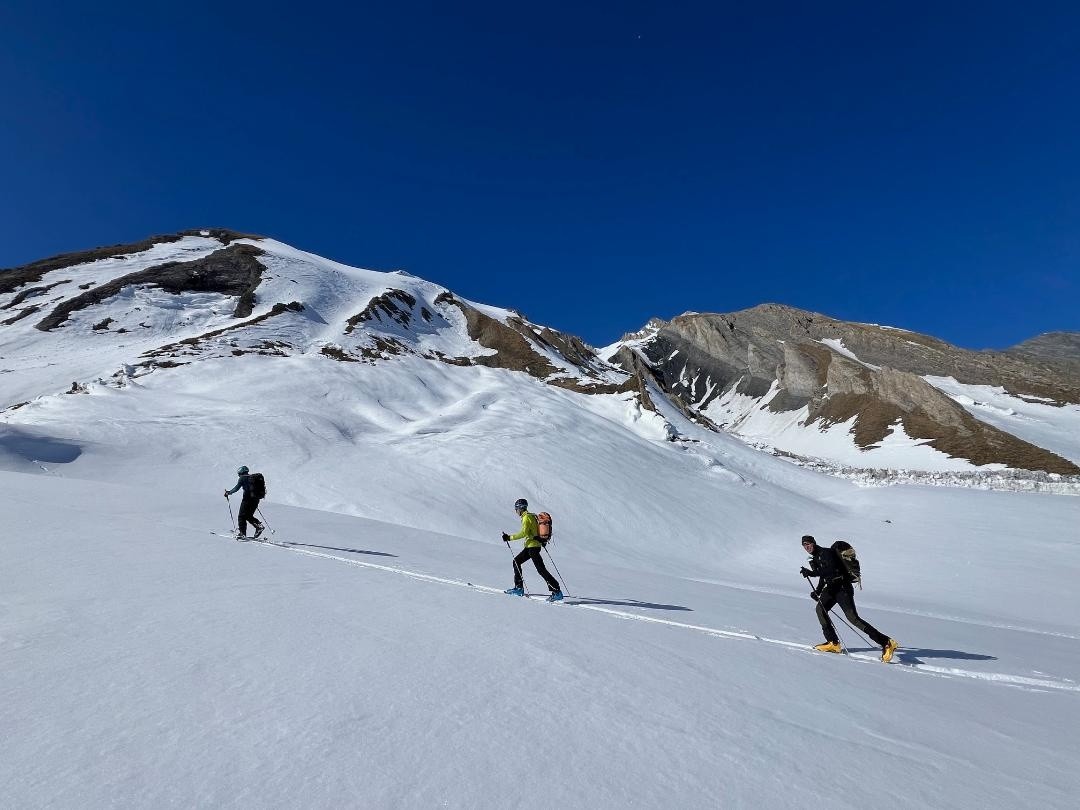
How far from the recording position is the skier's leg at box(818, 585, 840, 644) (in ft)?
27.5

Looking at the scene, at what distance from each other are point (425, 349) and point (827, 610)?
4991 cm

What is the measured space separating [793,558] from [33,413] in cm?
3704

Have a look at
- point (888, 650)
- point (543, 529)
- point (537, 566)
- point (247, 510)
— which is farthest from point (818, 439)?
point (247, 510)

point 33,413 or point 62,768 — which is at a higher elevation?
point 33,413

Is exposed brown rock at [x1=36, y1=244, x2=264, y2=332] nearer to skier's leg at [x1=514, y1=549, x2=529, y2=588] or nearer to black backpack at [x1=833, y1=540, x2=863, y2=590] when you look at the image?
skier's leg at [x1=514, y1=549, x2=529, y2=588]

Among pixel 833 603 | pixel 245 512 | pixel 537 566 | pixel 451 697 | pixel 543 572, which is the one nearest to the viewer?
pixel 451 697

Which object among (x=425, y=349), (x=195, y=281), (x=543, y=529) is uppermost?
(x=195, y=281)

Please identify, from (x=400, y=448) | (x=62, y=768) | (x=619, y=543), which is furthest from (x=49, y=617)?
(x=400, y=448)

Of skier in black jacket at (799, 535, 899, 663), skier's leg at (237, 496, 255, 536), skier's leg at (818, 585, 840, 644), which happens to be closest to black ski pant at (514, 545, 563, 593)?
skier in black jacket at (799, 535, 899, 663)

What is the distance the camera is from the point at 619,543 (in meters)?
24.4

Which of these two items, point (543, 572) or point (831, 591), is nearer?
point (831, 591)

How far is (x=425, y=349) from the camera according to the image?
5497cm

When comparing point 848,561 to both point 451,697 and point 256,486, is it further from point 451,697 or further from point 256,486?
point 256,486

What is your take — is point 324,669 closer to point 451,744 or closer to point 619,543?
point 451,744
